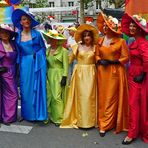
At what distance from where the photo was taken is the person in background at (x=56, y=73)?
5.45 meters

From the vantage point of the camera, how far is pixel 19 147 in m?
4.75

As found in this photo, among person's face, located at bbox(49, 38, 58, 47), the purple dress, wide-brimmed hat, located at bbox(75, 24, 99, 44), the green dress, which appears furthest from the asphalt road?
wide-brimmed hat, located at bbox(75, 24, 99, 44)

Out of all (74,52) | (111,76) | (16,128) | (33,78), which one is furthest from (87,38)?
(16,128)

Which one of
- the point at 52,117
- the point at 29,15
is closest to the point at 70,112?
the point at 52,117

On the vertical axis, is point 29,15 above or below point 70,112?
above

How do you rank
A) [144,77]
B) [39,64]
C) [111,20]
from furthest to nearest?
1. [39,64]
2. [111,20]
3. [144,77]

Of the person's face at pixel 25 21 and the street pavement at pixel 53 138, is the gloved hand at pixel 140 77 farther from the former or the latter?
the person's face at pixel 25 21

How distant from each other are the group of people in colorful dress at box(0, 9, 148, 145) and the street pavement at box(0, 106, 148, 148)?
115 mm

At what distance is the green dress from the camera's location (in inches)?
215

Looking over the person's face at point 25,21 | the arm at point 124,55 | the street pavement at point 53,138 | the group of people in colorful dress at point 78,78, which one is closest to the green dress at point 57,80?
the group of people in colorful dress at point 78,78

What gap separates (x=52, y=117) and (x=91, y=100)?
72cm

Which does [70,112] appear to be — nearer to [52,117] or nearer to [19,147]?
[52,117]

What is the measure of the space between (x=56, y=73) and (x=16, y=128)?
1.00 m

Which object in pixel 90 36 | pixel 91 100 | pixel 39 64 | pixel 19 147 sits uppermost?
pixel 90 36
